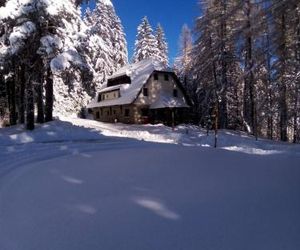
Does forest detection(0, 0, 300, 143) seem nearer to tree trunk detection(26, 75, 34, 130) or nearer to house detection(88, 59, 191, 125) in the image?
tree trunk detection(26, 75, 34, 130)

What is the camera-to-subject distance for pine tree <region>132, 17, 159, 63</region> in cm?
5953

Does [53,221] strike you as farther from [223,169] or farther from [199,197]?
[223,169]

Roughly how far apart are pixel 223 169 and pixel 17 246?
223 inches

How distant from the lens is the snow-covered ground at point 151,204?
16.9 feet

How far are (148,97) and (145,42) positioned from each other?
19.2 metres

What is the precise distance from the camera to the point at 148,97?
43.4 m

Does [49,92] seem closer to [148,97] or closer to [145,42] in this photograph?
[148,97]

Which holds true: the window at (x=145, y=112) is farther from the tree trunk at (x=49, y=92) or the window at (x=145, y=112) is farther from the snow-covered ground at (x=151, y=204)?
the snow-covered ground at (x=151, y=204)

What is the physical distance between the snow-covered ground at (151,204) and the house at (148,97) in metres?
31.4

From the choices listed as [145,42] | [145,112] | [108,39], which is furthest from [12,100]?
[145,42]

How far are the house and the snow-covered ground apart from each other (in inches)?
1236

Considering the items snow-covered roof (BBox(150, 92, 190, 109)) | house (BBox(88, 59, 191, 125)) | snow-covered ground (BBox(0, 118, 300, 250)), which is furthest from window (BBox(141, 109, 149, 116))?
snow-covered ground (BBox(0, 118, 300, 250))

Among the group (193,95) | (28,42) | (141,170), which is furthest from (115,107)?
(141,170)

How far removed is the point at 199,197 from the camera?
6.89m
